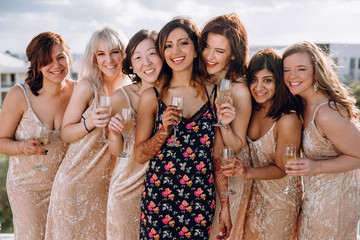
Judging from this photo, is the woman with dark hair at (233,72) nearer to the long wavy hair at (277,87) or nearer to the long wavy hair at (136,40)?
the long wavy hair at (277,87)

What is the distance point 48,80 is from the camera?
3.96 meters

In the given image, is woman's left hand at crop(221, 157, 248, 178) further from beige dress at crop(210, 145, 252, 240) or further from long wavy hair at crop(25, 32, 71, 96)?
long wavy hair at crop(25, 32, 71, 96)

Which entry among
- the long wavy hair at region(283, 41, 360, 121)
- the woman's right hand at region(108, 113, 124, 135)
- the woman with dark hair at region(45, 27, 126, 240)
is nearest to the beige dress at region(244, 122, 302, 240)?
the long wavy hair at region(283, 41, 360, 121)

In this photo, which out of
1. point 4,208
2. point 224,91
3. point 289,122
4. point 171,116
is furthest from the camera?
point 4,208

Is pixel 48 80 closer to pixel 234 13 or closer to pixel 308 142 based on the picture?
pixel 234 13

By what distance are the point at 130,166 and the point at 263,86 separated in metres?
1.38

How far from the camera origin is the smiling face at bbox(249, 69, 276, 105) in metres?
3.29

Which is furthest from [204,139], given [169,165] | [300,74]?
[300,74]

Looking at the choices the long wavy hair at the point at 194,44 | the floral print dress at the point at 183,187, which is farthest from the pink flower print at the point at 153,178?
the long wavy hair at the point at 194,44

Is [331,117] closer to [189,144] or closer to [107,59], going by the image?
[189,144]

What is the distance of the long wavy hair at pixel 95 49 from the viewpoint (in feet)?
12.3

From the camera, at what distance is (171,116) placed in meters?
2.86

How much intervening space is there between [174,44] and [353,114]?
159cm

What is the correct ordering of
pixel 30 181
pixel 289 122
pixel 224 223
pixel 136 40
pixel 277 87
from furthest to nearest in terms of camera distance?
pixel 30 181
pixel 136 40
pixel 277 87
pixel 289 122
pixel 224 223
